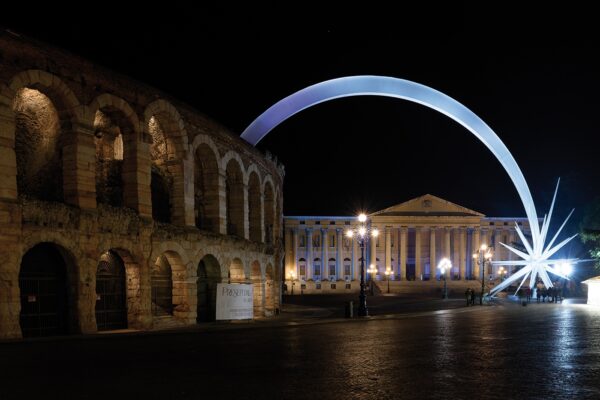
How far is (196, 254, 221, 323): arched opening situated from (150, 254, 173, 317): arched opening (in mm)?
2909

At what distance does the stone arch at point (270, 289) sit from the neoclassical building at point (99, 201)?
7838mm

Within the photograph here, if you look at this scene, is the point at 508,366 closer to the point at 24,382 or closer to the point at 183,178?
the point at 24,382

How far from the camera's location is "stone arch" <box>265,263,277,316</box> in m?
44.5

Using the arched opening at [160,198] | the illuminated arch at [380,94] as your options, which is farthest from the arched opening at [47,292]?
the illuminated arch at [380,94]

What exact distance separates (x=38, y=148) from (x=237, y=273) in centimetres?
1540

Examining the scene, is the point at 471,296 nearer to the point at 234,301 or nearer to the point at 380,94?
the point at 380,94

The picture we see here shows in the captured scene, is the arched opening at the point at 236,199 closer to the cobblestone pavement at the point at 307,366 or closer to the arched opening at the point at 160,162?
the arched opening at the point at 160,162

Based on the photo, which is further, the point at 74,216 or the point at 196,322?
the point at 196,322

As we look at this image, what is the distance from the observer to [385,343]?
21.5 meters

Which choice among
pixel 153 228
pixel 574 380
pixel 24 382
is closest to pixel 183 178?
pixel 153 228

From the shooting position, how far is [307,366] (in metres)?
15.8

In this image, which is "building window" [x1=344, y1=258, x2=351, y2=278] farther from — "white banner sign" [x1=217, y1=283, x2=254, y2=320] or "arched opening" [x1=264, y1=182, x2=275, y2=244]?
"white banner sign" [x1=217, y1=283, x2=254, y2=320]

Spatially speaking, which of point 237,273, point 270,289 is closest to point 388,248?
point 270,289

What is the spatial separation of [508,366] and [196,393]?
8.36 m
